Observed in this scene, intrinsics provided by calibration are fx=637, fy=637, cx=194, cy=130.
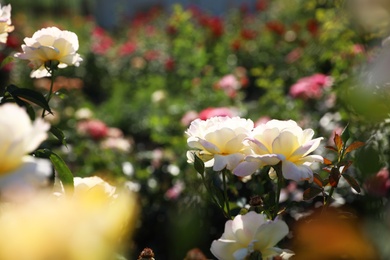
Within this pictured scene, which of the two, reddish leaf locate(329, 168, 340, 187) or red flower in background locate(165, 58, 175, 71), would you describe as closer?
reddish leaf locate(329, 168, 340, 187)

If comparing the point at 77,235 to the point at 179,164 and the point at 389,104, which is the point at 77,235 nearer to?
the point at 389,104

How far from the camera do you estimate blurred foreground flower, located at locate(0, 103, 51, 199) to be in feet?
2.09

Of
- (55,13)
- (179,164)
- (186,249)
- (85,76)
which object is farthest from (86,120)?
(55,13)

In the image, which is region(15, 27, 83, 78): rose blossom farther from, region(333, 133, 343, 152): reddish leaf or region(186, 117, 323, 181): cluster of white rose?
region(333, 133, 343, 152): reddish leaf

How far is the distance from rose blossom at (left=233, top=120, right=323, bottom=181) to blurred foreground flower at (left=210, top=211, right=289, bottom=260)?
94 millimetres

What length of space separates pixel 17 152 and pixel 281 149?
415mm

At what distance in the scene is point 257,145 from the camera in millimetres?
929

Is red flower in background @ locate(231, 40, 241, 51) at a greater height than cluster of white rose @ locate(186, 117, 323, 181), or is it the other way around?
red flower in background @ locate(231, 40, 241, 51)

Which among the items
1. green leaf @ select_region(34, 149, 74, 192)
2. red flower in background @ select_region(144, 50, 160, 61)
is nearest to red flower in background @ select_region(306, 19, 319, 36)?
red flower in background @ select_region(144, 50, 160, 61)

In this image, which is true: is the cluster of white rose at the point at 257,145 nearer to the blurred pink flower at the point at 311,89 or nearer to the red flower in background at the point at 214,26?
the blurred pink flower at the point at 311,89

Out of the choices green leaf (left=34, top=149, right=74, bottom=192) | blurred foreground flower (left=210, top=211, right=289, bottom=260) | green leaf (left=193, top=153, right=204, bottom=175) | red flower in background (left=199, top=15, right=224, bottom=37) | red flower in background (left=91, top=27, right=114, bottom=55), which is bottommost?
blurred foreground flower (left=210, top=211, right=289, bottom=260)

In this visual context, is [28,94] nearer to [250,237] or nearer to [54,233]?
[250,237]

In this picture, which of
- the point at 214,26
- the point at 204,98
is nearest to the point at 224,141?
the point at 204,98

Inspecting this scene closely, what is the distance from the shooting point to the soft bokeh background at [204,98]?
1.29m
